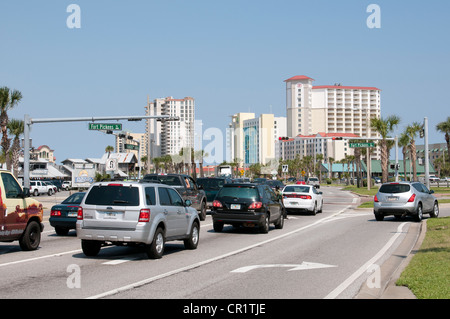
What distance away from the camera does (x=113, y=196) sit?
13055mm

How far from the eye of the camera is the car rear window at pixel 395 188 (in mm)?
25141

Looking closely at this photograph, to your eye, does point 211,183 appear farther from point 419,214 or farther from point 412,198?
point 419,214

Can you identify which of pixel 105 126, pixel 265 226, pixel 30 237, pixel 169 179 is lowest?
pixel 265 226

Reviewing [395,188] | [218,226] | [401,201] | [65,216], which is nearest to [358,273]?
[218,226]

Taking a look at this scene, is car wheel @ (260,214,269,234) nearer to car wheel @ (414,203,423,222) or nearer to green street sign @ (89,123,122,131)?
car wheel @ (414,203,423,222)

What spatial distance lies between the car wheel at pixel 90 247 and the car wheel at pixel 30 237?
1.88 metres

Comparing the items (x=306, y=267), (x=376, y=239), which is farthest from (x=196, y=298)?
(x=376, y=239)

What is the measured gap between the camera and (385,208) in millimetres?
25219

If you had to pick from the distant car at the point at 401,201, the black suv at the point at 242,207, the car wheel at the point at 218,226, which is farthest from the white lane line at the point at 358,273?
the distant car at the point at 401,201

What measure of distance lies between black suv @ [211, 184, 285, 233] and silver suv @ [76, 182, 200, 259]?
6.41 metres

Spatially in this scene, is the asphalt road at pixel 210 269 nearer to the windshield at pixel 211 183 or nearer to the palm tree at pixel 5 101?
the windshield at pixel 211 183

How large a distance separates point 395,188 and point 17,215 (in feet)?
56.2

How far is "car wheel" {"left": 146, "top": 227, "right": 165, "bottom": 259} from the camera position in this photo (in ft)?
42.4
